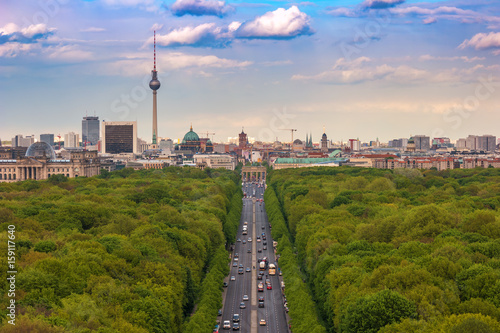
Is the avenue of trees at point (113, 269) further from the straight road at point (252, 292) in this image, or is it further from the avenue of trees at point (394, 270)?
the avenue of trees at point (394, 270)

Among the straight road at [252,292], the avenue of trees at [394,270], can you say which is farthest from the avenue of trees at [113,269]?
the avenue of trees at [394,270]

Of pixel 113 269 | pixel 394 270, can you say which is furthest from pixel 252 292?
pixel 394 270

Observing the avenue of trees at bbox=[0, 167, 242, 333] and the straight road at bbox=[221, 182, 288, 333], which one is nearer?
the avenue of trees at bbox=[0, 167, 242, 333]

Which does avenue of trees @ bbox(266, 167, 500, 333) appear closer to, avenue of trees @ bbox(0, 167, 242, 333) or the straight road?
the straight road

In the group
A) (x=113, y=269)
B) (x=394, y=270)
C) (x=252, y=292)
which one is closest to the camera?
(x=394, y=270)

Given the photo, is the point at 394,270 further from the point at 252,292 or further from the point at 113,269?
the point at 252,292

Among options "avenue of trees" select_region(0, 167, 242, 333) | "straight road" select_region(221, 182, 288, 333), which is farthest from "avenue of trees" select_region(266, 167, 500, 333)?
"avenue of trees" select_region(0, 167, 242, 333)

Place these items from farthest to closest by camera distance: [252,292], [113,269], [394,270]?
[252,292] → [113,269] → [394,270]

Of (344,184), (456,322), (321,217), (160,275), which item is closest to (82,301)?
(160,275)
